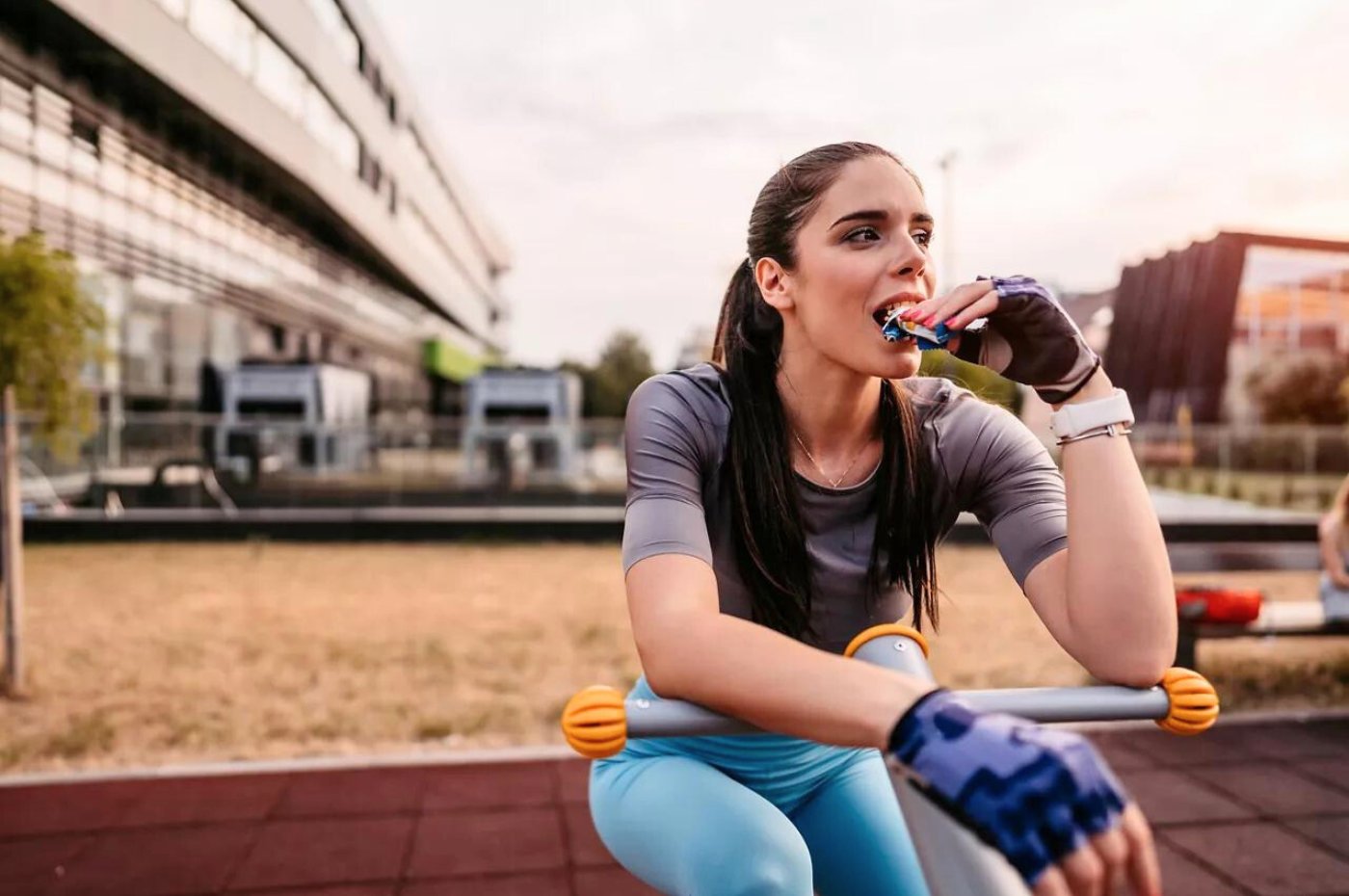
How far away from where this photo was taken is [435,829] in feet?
12.7

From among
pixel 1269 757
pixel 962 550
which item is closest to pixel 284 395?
pixel 962 550

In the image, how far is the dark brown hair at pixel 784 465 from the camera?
1641mm

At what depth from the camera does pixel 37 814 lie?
4020mm

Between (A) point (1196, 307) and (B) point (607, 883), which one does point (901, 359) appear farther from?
(A) point (1196, 307)

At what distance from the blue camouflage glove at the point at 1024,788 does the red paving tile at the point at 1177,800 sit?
350 centimetres

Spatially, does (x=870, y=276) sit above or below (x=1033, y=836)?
above

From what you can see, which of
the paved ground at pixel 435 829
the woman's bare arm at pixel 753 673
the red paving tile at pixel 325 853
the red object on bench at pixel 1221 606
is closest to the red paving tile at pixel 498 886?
the paved ground at pixel 435 829

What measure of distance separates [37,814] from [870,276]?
13.4ft

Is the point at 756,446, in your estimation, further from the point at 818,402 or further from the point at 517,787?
the point at 517,787

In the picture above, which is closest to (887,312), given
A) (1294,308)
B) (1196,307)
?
(1196,307)

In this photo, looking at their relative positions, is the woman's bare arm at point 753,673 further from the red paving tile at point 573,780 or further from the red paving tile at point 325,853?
the red paving tile at point 573,780

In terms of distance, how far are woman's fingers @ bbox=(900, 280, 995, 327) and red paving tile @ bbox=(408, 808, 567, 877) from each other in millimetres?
2789

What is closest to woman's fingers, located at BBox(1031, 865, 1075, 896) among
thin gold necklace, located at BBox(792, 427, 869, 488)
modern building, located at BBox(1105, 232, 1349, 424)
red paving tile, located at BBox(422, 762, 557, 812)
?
thin gold necklace, located at BBox(792, 427, 869, 488)

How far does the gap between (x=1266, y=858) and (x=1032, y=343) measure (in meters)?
3.07
